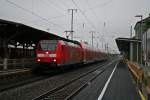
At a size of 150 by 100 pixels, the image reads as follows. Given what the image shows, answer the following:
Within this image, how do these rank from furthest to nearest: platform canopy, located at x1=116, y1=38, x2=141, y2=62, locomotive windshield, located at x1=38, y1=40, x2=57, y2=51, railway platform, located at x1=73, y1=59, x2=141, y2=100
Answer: platform canopy, located at x1=116, y1=38, x2=141, y2=62 < locomotive windshield, located at x1=38, y1=40, x2=57, y2=51 < railway platform, located at x1=73, y1=59, x2=141, y2=100

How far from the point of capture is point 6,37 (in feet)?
91.7

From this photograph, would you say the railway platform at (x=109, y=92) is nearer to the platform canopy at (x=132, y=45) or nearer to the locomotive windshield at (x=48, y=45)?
the locomotive windshield at (x=48, y=45)

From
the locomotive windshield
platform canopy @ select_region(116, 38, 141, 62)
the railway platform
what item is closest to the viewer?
the railway platform

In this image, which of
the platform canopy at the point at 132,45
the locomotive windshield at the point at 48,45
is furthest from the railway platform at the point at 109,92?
the platform canopy at the point at 132,45

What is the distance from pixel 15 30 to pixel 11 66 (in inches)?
140

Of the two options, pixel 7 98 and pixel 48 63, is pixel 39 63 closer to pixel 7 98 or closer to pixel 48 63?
pixel 48 63

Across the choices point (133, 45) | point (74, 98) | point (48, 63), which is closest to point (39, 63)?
point (48, 63)

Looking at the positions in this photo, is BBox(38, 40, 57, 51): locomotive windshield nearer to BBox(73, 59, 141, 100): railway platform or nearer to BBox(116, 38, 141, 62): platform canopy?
BBox(73, 59, 141, 100): railway platform

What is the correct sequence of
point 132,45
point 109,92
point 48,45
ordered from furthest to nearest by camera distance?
point 132,45, point 48,45, point 109,92

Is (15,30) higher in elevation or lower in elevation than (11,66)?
higher

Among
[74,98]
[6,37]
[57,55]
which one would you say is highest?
[6,37]

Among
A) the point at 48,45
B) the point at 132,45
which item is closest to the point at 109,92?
the point at 48,45

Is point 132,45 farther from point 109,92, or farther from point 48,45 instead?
point 109,92

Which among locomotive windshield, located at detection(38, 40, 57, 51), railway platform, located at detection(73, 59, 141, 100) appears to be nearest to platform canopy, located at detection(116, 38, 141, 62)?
locomotive windshield, located at detection(38, 40, 57, 51)
